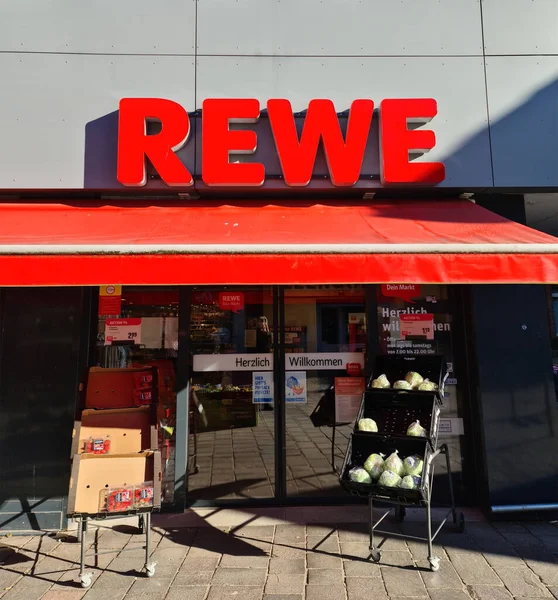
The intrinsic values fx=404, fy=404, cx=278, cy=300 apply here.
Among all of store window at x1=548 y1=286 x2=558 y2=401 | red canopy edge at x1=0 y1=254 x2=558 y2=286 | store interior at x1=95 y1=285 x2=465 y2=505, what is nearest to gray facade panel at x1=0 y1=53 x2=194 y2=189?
store interior at x1=95 y1=285 x2=465 y2=505

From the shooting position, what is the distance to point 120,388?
401cm

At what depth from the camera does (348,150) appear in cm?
439

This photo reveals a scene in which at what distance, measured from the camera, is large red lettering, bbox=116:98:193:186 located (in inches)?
168

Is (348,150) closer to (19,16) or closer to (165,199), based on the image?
(165,199)

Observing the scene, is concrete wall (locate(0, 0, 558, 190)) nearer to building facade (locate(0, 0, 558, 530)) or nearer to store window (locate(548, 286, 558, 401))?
building facade (locate(0, 0, 558, 530))

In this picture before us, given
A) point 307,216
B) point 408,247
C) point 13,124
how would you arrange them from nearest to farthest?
point 408,247 → point 307,216 → point 13,124

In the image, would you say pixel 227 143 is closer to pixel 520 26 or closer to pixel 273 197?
pixel 273 197

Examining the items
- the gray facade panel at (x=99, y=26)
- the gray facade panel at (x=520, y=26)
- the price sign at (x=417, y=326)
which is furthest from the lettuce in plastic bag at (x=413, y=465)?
the gray facade panel at (x=99, y=26)

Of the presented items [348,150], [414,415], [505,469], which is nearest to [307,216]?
[348,150]

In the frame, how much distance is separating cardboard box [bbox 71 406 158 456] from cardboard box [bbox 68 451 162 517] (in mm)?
141

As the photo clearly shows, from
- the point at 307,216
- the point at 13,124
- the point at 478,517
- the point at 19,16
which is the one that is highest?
the point at 19,16

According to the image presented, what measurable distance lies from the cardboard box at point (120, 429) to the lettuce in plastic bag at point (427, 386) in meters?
2.49

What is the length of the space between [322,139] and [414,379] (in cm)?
272

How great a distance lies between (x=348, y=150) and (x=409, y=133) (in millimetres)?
704
